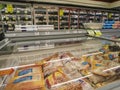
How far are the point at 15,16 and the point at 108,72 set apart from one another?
420cm

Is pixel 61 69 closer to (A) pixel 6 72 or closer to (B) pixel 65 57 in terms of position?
(B) pixel 65 57

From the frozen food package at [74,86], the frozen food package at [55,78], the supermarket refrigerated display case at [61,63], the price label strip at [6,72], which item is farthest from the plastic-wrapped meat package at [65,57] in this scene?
the price label strip at [6,72]

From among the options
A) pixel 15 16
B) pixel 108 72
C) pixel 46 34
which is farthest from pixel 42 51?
pixel 15 16

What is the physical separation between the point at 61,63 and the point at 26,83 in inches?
15.6

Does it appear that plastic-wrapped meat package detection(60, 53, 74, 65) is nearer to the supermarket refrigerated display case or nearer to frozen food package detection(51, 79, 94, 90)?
the supermarket refrigerated display case

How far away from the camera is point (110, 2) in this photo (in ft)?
9.84

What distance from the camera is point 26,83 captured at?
72 cm

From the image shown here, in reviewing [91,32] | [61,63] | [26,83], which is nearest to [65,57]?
[61,63]

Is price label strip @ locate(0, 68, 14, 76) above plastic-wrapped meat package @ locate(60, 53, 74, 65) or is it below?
below

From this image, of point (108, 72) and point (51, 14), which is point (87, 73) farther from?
point (51, 14)

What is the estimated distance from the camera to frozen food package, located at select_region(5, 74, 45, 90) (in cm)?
69

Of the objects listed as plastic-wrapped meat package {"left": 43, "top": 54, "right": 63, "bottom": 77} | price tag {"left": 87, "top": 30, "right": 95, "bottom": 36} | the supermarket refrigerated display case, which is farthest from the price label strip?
price tag {"left": 87, "top": 30, "right": 95, "bottom": 36}

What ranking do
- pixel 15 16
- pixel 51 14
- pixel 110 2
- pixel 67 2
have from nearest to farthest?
pixel 110 2 < pixel 67 2 < pixel 15 16 < pixel 51 14

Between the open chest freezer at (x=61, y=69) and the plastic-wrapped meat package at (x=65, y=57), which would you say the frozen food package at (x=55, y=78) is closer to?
the open chest freezer at (x=61, y=69)
